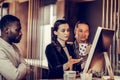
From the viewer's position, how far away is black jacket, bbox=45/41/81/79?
139 centimetres

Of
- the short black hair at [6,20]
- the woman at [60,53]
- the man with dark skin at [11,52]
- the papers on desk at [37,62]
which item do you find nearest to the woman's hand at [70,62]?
the woman at [60,53]

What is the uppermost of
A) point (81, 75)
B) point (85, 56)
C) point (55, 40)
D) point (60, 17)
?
point (60, 17)

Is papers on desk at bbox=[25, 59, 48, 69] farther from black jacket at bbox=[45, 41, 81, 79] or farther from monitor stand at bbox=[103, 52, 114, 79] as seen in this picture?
monitor stand at bbox=[103, 52, 114, 79]

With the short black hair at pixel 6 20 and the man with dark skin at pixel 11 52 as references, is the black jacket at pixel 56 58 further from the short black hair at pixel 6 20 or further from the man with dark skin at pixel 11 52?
the short black hair at pixel 6 20

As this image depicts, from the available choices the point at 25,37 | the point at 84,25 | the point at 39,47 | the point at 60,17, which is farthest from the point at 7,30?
the point at 84,25

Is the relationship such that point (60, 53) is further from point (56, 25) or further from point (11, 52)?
point (11, 52)

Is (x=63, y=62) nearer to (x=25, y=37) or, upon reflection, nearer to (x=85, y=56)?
(x=85, y=56)

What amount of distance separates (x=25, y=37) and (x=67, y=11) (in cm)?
31

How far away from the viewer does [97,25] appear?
57.5 inches

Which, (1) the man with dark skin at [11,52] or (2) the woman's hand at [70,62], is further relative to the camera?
(2) the woman's hand at [70,62]

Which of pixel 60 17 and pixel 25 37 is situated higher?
pixel 60 17

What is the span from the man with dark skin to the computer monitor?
38 cm

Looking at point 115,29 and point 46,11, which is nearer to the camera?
point 46,11

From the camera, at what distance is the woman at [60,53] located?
139 centimetres
